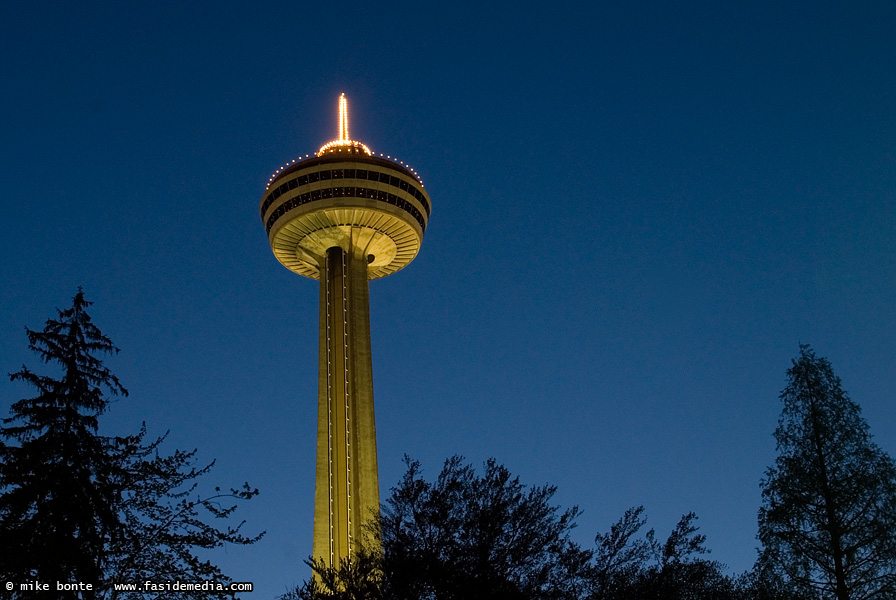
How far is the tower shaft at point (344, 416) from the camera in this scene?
86.1 meters

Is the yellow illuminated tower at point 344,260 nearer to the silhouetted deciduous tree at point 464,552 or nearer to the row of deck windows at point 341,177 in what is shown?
the row of deck windows at point 341,177

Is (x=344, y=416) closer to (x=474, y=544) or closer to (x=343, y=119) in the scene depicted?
(x=343, y=119)

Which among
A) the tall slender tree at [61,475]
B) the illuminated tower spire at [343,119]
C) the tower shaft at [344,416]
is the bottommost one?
the tall slender tree at [61,475]

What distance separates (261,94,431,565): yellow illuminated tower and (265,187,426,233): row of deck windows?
0.33 feet

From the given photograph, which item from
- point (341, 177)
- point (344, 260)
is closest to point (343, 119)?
point (341, 177)

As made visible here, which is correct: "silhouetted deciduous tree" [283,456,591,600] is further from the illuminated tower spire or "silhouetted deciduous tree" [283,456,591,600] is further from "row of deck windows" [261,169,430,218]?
the illuminated tower spire

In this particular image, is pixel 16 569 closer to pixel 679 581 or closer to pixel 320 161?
pixel 679 581

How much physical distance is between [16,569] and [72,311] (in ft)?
23.5

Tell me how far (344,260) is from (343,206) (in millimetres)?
6112

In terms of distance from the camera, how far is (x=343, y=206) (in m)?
96.8

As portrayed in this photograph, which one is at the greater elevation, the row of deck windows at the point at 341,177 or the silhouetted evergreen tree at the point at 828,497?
the row of deck windows at the point at 341,177

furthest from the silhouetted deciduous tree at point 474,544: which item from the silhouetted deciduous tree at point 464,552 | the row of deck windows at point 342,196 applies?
the row of deck windows at point 342,196

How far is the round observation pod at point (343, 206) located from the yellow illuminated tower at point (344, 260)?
0.33ft

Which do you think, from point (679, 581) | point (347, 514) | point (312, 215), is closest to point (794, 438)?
point (679, 581)
